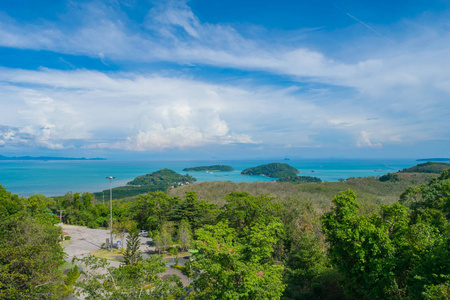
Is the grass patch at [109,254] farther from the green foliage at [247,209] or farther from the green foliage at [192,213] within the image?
the green foliage at [247,209]

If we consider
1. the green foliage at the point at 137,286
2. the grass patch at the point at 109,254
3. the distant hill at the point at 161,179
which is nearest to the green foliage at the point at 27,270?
the green foliage at the point at 137,286

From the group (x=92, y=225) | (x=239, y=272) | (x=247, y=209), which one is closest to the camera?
(x=239, y=272)

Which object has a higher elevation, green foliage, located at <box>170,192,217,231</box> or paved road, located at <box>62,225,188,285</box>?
green foliage, located at <box>170,192,217,231</box>

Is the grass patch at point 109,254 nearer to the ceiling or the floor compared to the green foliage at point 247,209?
nearer to the floor

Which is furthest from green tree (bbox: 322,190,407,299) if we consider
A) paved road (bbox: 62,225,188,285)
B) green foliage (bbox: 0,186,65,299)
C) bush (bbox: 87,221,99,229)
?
bush (bbox: 87,221,99,229)

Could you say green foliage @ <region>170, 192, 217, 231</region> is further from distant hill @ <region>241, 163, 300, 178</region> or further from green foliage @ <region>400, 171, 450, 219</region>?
distant hill @ <region>241, 163, 300, 178</region>

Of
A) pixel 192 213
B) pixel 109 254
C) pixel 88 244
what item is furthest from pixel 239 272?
pixel 88 244

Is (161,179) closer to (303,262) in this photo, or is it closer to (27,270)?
(27,270)

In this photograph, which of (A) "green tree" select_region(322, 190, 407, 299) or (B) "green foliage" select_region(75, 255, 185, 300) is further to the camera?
(A) "green tree" select_region(322, 190, 407, 299)

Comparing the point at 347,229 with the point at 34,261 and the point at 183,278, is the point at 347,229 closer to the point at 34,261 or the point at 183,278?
the point at 183,278
